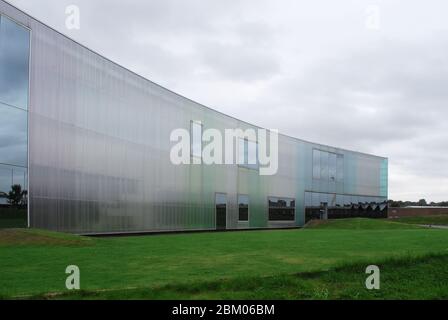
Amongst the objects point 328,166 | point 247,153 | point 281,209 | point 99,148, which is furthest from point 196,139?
point 328,166

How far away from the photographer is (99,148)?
1298 inches

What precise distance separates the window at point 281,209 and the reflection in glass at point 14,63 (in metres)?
35.7

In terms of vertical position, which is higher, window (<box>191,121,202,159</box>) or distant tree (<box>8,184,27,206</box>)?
window (<box>191,121,202,159</box>)

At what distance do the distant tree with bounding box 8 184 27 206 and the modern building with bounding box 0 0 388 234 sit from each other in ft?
0.69

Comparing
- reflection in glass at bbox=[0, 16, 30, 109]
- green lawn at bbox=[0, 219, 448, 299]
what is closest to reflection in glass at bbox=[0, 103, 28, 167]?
reflection in glass at bbox=[0, 16, 30, 109]

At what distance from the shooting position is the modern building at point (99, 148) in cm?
2648

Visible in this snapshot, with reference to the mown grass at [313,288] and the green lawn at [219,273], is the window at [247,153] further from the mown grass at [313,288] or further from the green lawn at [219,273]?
the mown grass at [313,288]

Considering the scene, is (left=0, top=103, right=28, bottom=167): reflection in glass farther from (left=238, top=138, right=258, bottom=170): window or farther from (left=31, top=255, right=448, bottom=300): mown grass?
(left=238, top=138, right=258, bottom=170): window

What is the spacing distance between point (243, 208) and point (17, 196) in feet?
96.0

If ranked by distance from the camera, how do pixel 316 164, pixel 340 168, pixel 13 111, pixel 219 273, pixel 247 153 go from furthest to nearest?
pixel 340 168 → pixel 316 164 → pixel 247 153 → pixel 13 111 → pixel 219 273

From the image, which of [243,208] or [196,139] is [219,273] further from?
[243,208]

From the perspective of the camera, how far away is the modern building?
86.9ft
